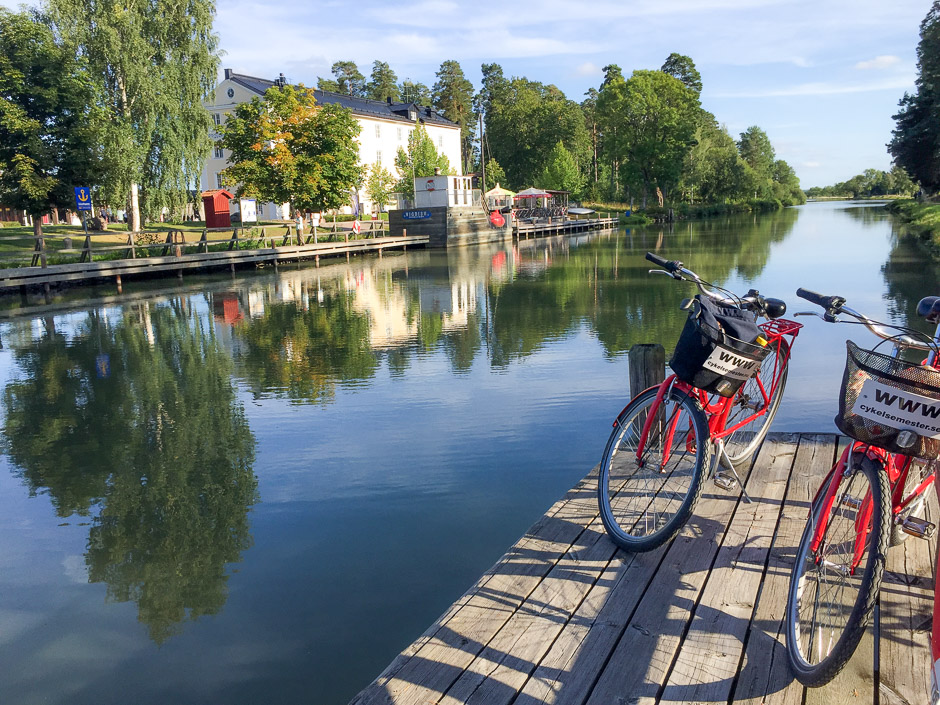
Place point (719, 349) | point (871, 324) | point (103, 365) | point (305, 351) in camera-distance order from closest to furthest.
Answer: point (871, 324)
point (719, 349)
point (103, 365)
point (305, 351)

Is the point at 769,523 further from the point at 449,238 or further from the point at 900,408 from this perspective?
the point at 449,238

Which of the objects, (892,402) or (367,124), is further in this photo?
(367,124)

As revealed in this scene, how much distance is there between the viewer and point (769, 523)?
11.6 feet

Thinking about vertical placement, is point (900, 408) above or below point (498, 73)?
below

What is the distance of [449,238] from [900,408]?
36295 mm

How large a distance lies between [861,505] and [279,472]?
14.8 ft

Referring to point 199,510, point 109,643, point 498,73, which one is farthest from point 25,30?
point 498,73

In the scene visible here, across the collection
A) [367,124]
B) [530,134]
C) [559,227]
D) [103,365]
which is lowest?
[103,365]

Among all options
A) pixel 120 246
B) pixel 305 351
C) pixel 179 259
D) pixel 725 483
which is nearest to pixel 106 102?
pixel 120 246

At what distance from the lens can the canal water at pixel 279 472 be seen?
362cm

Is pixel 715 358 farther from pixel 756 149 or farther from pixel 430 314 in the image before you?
pixel 756 149

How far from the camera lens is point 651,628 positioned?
272 centimetres

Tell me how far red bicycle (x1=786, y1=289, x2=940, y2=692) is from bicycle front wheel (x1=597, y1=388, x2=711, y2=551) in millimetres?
803

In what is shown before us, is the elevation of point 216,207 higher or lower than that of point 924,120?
lower
